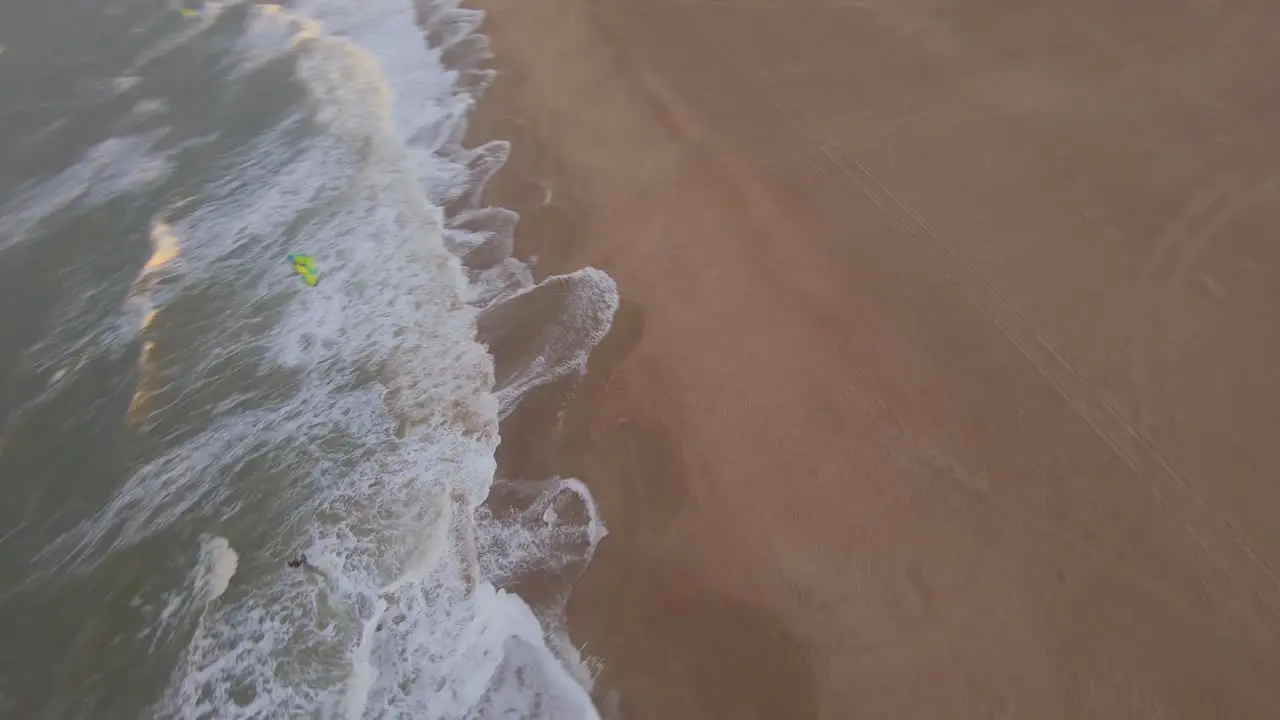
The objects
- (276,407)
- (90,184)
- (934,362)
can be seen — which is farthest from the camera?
(90,184)

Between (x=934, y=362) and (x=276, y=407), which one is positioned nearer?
(x=934, y=362)

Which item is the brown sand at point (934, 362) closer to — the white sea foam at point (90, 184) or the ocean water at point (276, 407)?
the ocean water at point (276, 407)

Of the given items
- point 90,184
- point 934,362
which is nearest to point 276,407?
point 90,184

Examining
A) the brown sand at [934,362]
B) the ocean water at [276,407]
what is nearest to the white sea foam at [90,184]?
the ocean water at [276,407]

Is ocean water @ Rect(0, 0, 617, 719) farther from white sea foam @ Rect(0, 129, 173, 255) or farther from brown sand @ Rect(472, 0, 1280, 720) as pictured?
brown sand @ Rect(472, 0, 1280, 720)

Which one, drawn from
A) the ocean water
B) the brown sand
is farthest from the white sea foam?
the brown sand

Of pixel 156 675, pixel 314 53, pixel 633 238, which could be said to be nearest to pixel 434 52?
pixel 314 53

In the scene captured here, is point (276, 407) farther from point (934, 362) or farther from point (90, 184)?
point (934, 362)
